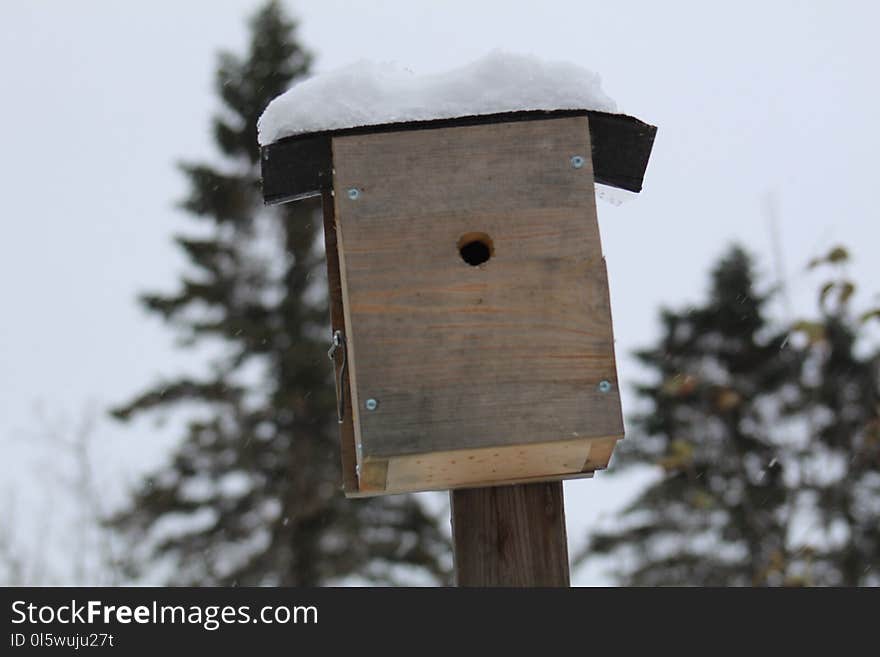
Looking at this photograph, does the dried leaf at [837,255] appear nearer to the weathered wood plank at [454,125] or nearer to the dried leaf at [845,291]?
the dried leaf at [845,291]

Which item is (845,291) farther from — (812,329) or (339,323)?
(339,323)

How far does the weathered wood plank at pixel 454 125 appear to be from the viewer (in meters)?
2.36

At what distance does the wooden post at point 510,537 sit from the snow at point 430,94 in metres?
0.84

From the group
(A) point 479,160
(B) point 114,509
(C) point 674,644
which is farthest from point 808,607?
(B) point 114,509

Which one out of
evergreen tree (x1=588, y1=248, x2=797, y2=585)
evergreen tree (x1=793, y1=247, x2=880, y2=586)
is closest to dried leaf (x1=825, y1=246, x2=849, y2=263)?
evergreen tree (x1=793, y1=247, x2=880, y2=586)

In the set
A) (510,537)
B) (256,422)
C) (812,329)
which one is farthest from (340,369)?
(256,422)

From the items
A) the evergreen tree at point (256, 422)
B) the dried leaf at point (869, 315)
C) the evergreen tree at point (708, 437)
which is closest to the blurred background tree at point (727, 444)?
the evergreen tree at point (708, 437)

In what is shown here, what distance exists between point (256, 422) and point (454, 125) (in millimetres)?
10785

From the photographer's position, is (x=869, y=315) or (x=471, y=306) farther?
(x=869, y=315)

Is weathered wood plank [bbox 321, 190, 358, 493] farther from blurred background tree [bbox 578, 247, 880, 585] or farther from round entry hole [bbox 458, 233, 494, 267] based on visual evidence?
blurred background tree [bbox 578, 247, 880, 585]

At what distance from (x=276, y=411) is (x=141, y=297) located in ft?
7.88

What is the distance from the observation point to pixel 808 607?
2244 millimetres

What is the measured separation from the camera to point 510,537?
231 cm

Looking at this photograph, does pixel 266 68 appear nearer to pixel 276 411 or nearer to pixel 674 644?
pixel 276 411
